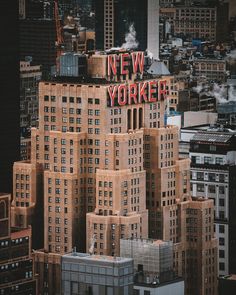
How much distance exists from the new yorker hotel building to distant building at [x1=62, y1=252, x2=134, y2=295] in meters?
11.6

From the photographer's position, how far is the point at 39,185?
139125mm

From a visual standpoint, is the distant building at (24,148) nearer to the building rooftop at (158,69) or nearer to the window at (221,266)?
the building rooftop at (158,69)

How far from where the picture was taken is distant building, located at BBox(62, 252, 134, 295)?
12081cm

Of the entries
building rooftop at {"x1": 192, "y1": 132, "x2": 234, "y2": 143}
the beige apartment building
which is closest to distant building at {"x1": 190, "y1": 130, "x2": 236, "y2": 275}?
building rooftop at {"x1": 192, "y1": 132, "x2": 234, "y2": 143}

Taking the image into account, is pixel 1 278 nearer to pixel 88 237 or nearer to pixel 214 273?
pixel 88 237

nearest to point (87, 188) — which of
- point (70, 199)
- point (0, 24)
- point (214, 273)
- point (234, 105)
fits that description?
point (70, 199)

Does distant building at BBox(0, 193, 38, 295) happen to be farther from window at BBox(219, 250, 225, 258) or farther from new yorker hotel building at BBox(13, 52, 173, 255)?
window at BBox(219, 250, 225, 258)

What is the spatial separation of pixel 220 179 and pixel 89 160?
57.3 ft

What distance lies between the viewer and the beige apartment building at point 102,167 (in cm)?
13512

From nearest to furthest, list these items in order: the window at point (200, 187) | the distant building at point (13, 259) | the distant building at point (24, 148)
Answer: the distant building at point (13, 259) → the window at point (200, 187) → the distant building at point (24, 148)

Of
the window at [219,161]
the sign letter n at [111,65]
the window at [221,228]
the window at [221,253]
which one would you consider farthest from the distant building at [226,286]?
the window at [219,161]

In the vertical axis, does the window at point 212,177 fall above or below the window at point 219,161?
below

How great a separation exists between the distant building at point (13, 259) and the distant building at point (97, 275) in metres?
5.42

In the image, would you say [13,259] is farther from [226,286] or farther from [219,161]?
[219,161]
